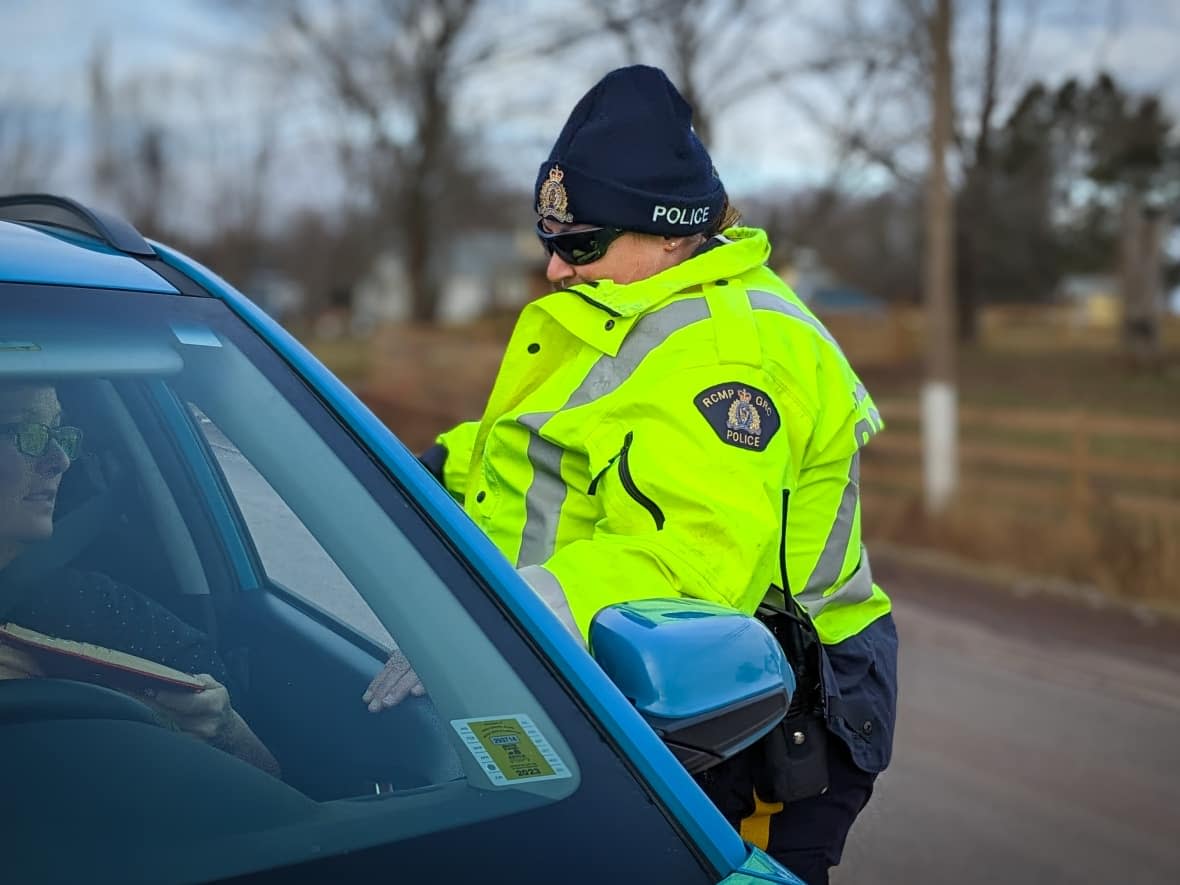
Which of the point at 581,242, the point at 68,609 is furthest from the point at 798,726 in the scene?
the point at 68,609

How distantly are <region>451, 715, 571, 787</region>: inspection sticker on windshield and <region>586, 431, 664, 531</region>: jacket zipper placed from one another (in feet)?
1.20

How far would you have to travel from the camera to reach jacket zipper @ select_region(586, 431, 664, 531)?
5.38ft

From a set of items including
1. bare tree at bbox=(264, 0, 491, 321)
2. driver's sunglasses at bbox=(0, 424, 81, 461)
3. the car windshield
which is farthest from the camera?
bare tree at bbox=(264, 0, 491, 321)

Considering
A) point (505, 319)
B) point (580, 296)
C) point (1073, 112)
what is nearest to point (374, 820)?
point (580, 296)

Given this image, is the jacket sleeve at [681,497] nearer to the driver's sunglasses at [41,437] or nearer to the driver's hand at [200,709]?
the driver's hand at [200,709]

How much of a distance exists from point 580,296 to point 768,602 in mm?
541

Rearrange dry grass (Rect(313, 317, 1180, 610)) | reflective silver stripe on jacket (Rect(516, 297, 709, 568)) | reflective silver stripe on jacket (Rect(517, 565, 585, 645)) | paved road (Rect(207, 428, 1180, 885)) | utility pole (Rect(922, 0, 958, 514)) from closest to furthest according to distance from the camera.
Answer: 1. reflective silver stripe on jacket (Rect(517, 565, 585, 645))
2. reflective silver stripe on jacket (Rect(516, 297, 709, 568))
3. paved road (Rect(207, 428, 1180, 885))
4. dry grass (Rect(313, 317, 1180, 610))
5. utility pole (Rect(922, 0, 958, 514))

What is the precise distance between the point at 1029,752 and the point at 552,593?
399 cm

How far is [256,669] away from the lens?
1411mm

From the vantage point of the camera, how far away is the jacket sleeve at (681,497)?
5.27 ft

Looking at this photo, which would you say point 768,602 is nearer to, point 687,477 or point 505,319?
point 687,477

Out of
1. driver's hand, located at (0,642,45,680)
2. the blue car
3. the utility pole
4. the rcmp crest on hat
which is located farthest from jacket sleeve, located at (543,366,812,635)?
the utility pole

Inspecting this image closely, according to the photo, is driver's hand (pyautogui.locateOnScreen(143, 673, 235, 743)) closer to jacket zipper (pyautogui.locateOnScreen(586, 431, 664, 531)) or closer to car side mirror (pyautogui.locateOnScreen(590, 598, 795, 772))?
car side mirror (pyautogui.locateOnScreen(590, 598, 795, 772))

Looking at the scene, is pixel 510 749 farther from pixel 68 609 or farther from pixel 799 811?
pixel 799 811
